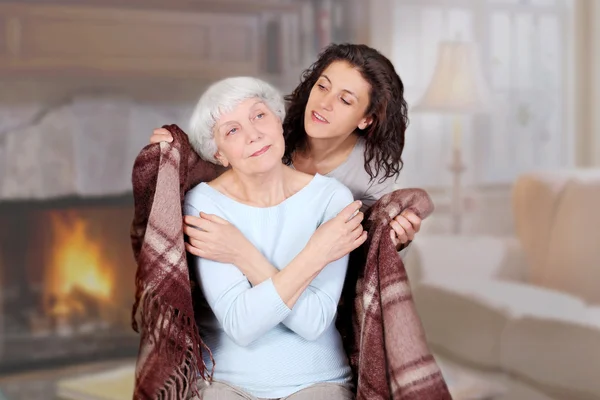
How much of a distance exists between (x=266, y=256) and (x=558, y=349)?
5.61 feet

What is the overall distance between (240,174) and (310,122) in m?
0.20

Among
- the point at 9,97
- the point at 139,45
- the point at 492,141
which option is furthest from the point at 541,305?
the point at 9,97

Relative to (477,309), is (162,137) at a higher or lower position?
higher

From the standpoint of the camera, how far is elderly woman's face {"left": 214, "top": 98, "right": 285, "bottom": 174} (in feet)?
4.83

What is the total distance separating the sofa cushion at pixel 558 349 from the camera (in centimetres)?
275

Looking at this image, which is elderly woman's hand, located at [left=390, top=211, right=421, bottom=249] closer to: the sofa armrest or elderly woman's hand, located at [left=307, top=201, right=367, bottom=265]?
elderly woman's hand, located at [left=307, top=201, right=367, bottom=265]

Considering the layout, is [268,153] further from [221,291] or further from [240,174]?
[221,291]

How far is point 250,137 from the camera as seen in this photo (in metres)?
1.47

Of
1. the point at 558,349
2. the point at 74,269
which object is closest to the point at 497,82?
the point at 558,349

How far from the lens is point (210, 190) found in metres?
1.54

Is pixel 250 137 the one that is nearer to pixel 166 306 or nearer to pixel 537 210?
pixel 166 306

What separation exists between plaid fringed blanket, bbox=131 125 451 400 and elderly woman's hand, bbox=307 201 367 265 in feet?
0.18

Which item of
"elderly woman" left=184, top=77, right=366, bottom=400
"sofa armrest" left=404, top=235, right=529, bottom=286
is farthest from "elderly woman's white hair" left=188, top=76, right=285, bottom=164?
"sofa armrest" left=404, top=235, right=529, bottom=286

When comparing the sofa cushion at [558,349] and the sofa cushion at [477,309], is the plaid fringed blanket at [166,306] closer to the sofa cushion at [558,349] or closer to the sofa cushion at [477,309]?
the sofa cushion at [558,349]
